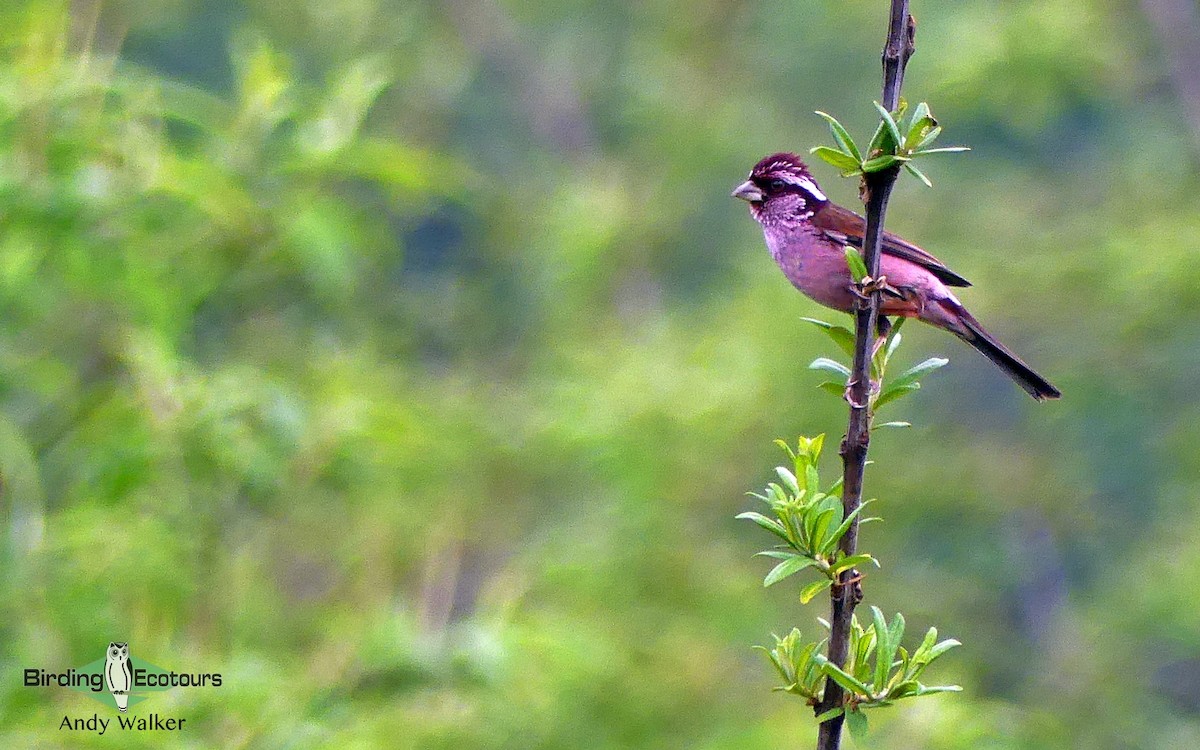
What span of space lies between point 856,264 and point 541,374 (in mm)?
8962

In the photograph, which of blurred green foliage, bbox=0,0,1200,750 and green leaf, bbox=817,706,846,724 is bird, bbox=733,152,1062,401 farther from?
green leaf, bbox=817,706,846,724

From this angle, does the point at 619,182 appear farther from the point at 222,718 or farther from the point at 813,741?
the point at 222,718

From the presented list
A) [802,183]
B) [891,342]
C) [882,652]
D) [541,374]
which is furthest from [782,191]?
[541,374]

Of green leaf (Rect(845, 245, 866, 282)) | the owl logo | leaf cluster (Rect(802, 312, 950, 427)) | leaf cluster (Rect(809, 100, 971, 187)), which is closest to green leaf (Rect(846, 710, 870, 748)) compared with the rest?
leaf cluster (Rect(802, 312, 950, 427))

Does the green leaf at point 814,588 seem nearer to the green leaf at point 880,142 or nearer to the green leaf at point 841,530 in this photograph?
the green leaf at point 841,530

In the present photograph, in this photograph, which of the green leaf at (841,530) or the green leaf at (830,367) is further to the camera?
the green leaf at (830,367)

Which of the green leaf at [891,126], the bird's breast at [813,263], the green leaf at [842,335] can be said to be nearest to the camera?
the green leaf at [891,126]

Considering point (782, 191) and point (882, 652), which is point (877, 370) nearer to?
point (882, 652)

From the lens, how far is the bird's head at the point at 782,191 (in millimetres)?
4508

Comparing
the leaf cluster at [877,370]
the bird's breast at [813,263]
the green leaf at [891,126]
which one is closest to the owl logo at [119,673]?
the bird's breast at [813,263]

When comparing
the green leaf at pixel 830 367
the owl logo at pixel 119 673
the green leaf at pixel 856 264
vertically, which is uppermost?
the owl logo at pixel 119 673

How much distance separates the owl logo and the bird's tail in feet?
9.41

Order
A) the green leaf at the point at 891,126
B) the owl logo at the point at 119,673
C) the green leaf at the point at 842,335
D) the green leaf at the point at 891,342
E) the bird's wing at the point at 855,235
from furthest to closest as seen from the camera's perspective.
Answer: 1. the bird's wing at the point at 855,235
2. the owl logo at the point at 119,673
3. the green leaf at the point at 891,342
4. the green leaf at the point at 842,335
5. the green leaf at the point at 891,126

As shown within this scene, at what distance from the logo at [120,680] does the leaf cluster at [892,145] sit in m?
2.92
